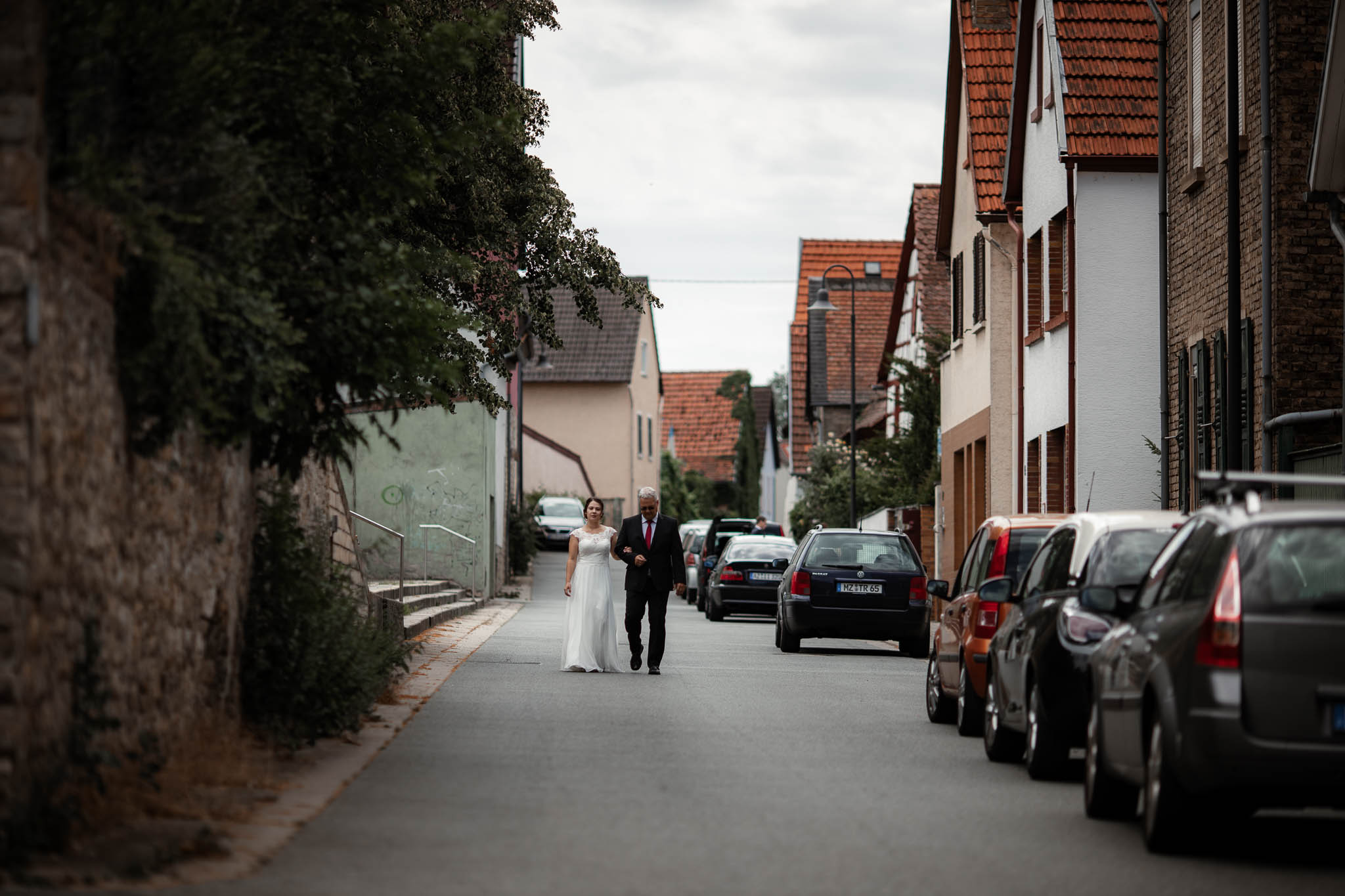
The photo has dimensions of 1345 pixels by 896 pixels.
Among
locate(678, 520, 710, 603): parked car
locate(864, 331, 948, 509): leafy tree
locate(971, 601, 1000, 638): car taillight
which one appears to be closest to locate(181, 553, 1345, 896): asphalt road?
locate(971, 601, 1000, 638): car taillight

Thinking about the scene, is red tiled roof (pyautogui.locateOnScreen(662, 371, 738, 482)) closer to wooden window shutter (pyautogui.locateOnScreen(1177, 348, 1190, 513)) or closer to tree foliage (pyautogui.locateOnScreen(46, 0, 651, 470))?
wooden window shutter (pyautogui.locateOnScreen(1177, 348, 1190, 513))

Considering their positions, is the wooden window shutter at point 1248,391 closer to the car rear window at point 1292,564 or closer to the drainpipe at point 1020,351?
the drainpipe at point 1020,351

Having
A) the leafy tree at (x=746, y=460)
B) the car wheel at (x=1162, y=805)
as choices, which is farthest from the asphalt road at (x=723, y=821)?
the leafy tree at (x=746, y=460)

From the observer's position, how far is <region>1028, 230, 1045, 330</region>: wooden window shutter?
30.2 metres

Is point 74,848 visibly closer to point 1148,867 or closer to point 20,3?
point 20,3

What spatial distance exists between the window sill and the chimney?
13227 mm

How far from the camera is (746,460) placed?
95875mm

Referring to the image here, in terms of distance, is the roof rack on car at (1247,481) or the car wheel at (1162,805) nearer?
the car wheel at (1162,805)

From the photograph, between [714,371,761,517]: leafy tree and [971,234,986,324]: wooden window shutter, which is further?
[714,371,761,517]: leafy tree

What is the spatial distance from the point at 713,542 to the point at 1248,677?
1402 inches

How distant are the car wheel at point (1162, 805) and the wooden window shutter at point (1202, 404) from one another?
14.5 meters

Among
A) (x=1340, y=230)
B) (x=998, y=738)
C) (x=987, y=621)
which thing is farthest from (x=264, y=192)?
(x=1340, y=230)

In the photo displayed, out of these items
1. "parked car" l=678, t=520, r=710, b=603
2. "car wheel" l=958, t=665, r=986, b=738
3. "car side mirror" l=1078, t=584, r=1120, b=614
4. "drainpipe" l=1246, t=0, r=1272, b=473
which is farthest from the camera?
"parked car" l=678, t=520, r=710, b=603

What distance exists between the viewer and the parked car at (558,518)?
63188mm
